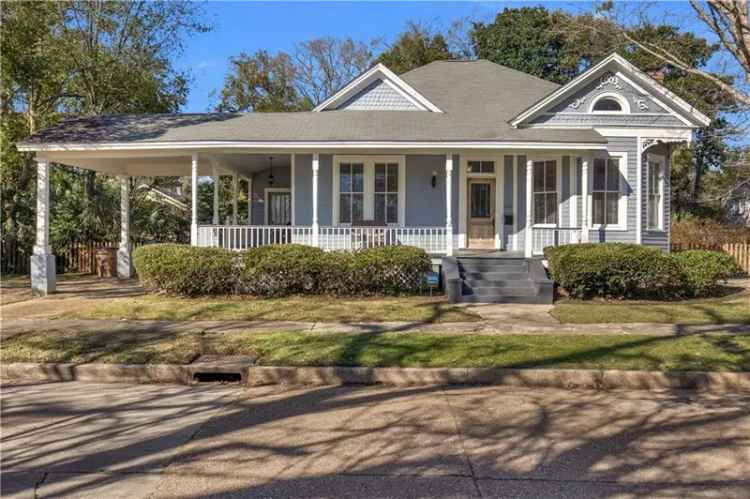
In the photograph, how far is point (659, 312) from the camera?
35.3 ft

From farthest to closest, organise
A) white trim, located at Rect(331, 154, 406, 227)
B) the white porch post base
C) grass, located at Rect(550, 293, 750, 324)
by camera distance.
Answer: white trim, located at Rect(331, 154, 406, 227), the white porch post base, grass, located at Rect(550, 293, 750, 324)

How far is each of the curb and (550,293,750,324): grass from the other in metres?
3.12

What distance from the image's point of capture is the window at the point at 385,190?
15.8m

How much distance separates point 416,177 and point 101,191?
13.0 m

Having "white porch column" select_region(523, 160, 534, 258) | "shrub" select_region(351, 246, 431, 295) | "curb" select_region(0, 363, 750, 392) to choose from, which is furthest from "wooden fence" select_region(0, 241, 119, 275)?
"white porch column" select_region(523, 160, 534, 258)

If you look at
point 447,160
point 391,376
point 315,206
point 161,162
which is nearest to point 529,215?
point 447,160

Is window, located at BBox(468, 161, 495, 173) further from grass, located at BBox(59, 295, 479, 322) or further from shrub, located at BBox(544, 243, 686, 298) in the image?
grass, located at BBox(59, 295, 479, 322)

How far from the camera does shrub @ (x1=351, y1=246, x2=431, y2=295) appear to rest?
12825 mm

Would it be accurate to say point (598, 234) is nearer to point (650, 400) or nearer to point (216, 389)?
point (650, 400)

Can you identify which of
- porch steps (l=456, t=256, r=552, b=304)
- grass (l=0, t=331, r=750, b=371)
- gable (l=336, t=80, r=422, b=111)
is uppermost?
gable (l=336, t=80, r=422, b=111)

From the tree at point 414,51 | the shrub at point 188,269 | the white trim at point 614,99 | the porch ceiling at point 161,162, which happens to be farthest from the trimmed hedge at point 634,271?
the tree at point 414,51

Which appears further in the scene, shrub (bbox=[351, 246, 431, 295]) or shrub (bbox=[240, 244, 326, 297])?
shrub (bbox=[351, 246, 431, 295])

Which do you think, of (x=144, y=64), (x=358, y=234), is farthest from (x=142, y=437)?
(x=144, y=64)

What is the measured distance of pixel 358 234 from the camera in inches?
592
